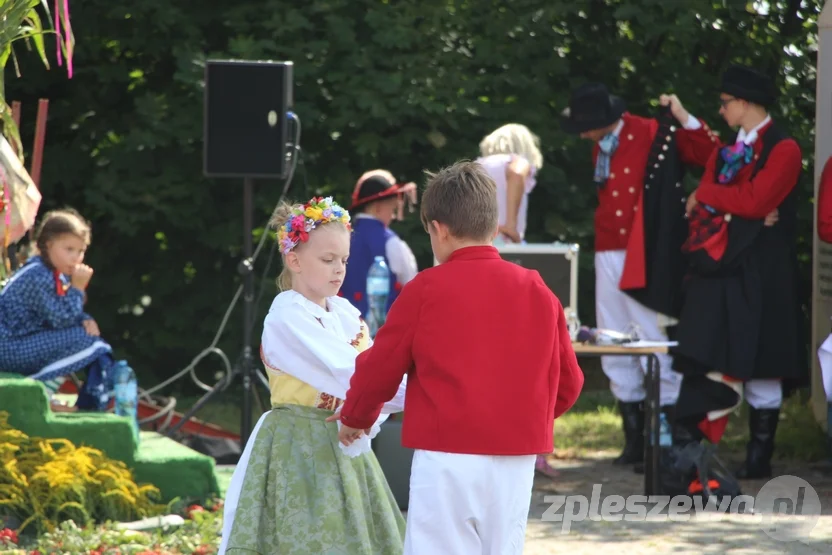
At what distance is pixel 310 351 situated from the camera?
12.7 feet

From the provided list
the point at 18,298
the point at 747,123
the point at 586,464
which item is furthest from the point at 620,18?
the point at 18,298

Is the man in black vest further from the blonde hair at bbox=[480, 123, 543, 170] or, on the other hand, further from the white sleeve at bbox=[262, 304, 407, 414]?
the white sleeve at bbox=[262, 304, 407, 414]

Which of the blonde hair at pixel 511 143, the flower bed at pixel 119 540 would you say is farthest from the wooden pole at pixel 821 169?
the flower bed at pixel 119 540

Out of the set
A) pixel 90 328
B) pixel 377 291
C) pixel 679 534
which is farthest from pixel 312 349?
pixel 377 291

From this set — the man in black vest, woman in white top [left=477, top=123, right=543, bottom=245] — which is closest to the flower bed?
woman in white top [left=477, top=123, right=543, bottom=245]

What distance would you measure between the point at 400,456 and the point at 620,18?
4.21 m

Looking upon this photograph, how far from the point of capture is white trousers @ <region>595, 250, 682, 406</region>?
7.45 m

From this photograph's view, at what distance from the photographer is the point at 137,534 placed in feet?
18.0

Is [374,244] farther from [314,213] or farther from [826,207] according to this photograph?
[314,213]

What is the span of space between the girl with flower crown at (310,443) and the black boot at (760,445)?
3.50m

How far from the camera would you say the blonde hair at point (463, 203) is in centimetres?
341

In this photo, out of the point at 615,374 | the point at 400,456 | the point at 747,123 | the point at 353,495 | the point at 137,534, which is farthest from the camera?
the point at 615,374

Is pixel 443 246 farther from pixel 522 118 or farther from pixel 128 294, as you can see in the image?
pixel 128 294

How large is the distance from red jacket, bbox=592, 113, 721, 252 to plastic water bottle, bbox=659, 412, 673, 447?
1.01m
